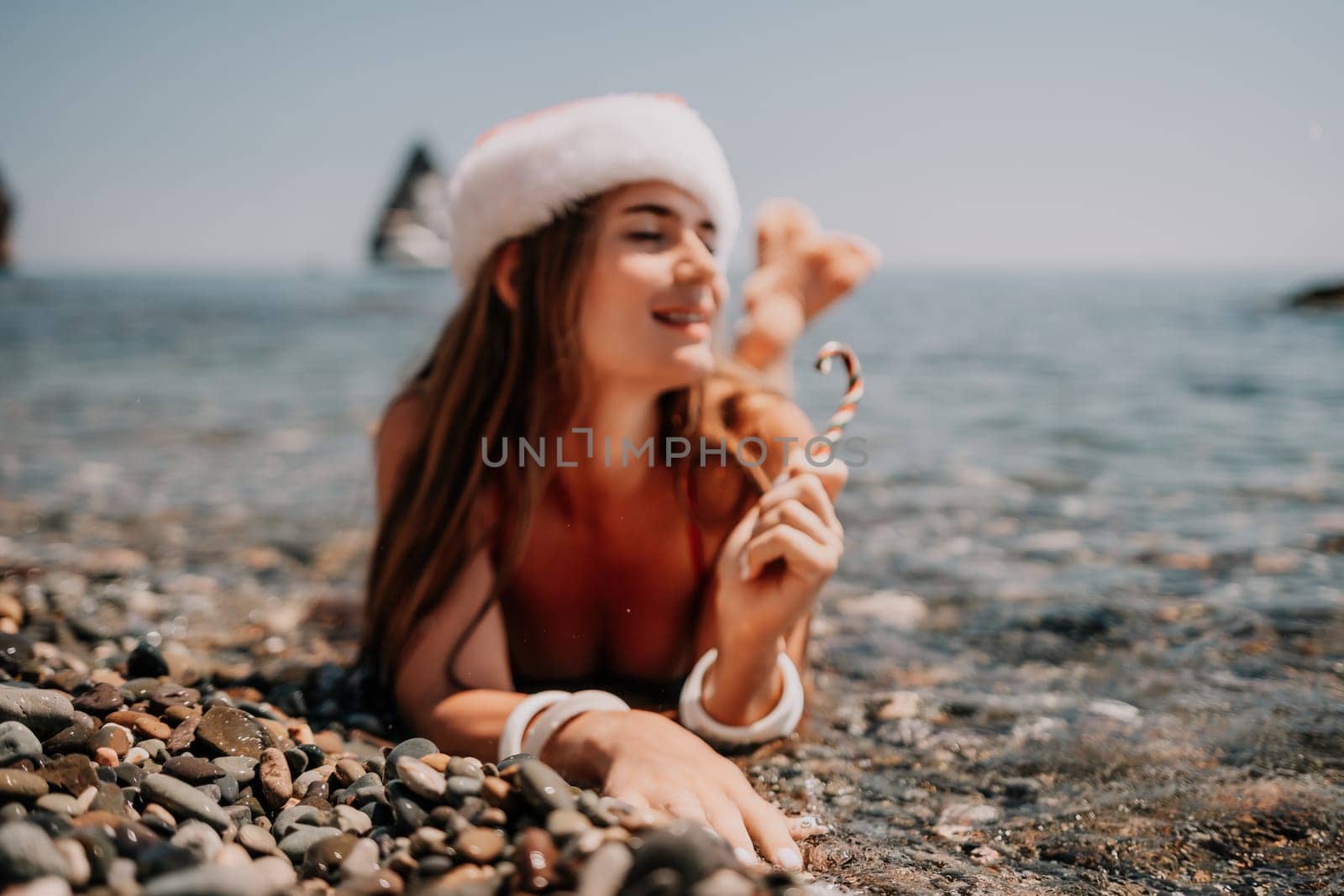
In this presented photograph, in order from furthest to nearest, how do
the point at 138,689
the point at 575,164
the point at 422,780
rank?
1. the point at 575,164
2. the point at 138,689
3. the point at 422,780

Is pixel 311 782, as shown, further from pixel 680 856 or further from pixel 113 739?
pixel 680 856

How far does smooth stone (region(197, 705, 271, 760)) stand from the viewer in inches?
83.7

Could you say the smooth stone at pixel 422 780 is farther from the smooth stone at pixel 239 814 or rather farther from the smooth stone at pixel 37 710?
the smooth stone at pixel 37 710

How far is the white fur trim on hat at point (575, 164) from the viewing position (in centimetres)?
313

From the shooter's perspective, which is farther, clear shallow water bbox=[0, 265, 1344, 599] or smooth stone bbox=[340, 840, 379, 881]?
clear shallow water bbox=[0, 265, 1344, 599]

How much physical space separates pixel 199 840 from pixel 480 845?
47cm

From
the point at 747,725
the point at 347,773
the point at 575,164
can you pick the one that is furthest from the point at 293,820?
the point at 575,164

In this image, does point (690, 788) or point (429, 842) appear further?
point (690, 788)

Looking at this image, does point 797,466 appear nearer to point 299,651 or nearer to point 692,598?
point 692,598

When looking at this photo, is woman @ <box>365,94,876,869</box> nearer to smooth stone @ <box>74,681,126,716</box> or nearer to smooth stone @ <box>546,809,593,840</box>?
smooth stone @ <box>74,681,126,716</box>

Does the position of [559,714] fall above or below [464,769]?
below

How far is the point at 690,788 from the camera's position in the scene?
1.93 metres

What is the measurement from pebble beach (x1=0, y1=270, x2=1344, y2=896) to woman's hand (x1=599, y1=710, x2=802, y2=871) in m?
0.10

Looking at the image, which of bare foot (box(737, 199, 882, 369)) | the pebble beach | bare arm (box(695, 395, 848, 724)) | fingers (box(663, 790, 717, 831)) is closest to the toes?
bare foot (box(737, 199, 882, 369))
